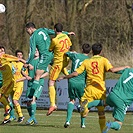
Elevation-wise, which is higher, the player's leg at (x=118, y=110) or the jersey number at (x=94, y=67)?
the jersey number at (x=94, y=67)

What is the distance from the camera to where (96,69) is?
14.6 m

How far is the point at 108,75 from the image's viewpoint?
29156 millimetres

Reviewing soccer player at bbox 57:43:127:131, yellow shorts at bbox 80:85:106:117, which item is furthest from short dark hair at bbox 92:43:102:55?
yellow shorts at bbox 80:85:106:117

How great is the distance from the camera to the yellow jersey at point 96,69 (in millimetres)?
14523

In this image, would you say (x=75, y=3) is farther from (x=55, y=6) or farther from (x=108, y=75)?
(x=108, y=75)

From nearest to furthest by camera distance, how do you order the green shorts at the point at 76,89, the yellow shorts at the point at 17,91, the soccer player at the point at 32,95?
the green shorts at the point at 76,89, the soccer player at the point at 32,95, the yellow shorts at the point at 17,91

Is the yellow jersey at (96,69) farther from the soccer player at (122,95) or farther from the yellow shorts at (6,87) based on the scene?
the yellow shorts at (6,87)

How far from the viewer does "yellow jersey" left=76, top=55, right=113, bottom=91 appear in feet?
47.6

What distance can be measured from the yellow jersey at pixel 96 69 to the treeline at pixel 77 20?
2409 centimetres

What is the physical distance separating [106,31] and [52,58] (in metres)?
22.9

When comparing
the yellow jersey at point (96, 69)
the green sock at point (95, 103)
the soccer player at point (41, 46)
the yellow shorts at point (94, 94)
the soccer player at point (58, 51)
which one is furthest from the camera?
the soccer player at point (41, 46)

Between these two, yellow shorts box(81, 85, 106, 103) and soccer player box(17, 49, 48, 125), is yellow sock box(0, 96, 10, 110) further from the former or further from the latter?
yellow shorts box(81, 85, 106, 103)

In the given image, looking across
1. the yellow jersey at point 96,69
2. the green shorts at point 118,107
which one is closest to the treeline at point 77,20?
the yellow jersey at point 96,69

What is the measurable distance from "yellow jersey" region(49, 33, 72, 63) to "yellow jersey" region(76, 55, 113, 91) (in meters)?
2.55
